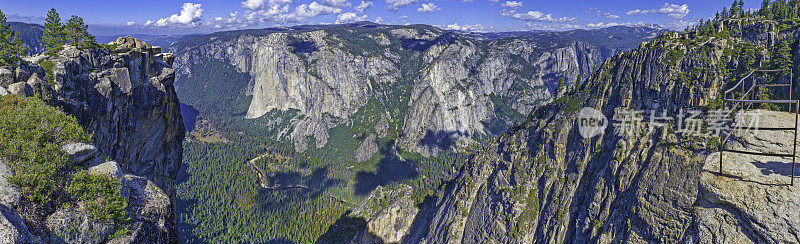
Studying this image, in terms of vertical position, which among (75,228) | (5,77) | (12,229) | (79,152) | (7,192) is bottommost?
(75,228)

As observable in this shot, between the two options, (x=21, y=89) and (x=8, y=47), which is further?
(x=8, y=47)

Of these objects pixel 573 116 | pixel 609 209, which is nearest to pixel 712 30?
pixel 573 116

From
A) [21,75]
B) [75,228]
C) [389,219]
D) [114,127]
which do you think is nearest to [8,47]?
[114,127]

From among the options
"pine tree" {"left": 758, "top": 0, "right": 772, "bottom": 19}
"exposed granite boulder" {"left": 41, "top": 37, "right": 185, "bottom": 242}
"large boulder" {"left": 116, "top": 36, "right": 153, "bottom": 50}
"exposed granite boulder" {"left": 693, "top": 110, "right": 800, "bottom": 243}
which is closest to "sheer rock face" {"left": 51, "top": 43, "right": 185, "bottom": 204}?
"exposed granite boulder" {"left": 41, "top": 37, "right": 185, "bottom": 242}

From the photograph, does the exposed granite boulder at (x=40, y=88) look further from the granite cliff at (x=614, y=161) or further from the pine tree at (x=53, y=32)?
the granite cliff at (x=614, y=161)

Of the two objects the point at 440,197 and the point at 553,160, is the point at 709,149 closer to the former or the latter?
the point at 553,160

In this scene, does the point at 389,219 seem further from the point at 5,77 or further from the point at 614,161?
the point at 5,77
